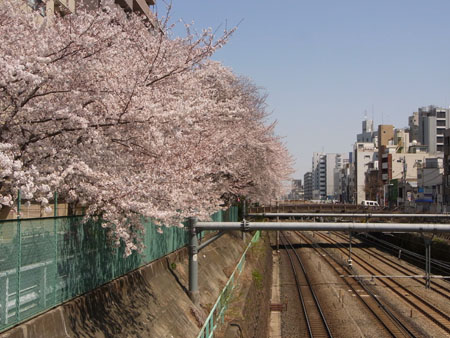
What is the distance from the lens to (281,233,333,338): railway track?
75.4 feet

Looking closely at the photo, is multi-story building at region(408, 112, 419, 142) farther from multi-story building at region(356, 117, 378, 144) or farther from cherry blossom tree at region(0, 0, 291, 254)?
cherry blossom tree at region(0, 0, 291, 254)

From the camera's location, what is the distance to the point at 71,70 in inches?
317

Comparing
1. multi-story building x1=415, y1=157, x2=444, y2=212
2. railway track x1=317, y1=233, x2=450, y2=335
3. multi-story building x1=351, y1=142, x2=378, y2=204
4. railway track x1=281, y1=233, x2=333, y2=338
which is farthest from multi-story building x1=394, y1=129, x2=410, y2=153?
railway track x1=317, y1=233, x2=450, y2=335

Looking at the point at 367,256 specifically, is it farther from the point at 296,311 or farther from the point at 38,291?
the point at 38,291

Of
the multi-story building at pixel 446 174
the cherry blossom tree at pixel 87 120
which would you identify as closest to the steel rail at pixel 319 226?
the cherry blossom tree at pixel 87 120

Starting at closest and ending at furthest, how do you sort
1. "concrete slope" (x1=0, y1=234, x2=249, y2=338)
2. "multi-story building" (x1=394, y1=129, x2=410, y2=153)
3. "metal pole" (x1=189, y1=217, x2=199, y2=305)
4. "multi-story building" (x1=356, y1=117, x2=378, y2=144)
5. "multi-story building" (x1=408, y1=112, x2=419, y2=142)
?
1. "concrete slope" (x1=0, y1=234, x2=249, y2=338)
2. "metal pole" (x1=189, y1=217, x2=199, y2=305)
3. "multi-story building" (x1=394, y1=129, x2=410, y2=153)
4. "multi-story building" (x1=408, y1=112, x2=419, y2=142)
5. "multi-story building" (x1=356, y1=117, x2=378, y2=144)

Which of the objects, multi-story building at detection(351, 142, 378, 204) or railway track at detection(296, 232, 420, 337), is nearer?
railway track at detection(296, 232, 420, 337)

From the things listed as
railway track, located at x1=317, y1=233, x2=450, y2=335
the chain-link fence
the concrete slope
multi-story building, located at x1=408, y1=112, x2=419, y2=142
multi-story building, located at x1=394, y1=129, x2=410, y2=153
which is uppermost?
multi-story building, located at x1=408, y1=112, x2=419, y2=142

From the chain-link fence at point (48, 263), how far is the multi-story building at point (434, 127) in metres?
129

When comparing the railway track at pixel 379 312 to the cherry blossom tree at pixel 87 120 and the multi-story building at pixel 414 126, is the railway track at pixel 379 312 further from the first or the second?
the multi-story building at pixel 414 126

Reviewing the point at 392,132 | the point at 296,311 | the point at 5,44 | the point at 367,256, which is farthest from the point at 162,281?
the point at 392,132

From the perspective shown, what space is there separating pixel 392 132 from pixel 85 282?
127478 millimetres

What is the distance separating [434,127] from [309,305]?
114 metres

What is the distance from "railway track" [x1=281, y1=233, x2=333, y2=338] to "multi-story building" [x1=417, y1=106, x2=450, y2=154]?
9685 centimetres
